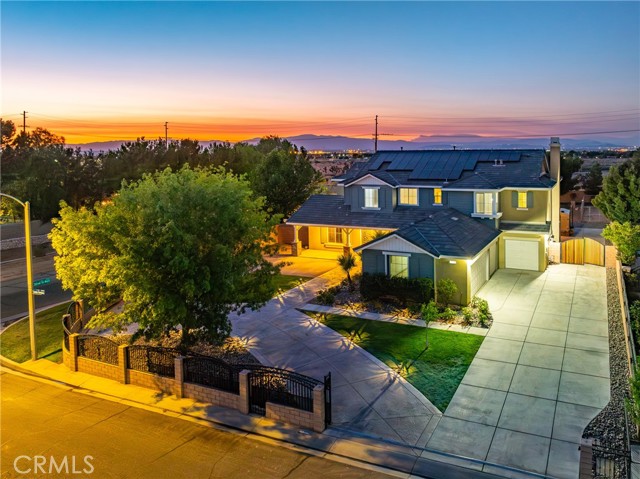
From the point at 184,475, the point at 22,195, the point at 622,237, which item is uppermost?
the point at 22,195

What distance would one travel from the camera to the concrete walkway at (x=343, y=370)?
44.3ft

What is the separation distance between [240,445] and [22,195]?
38.0 metres

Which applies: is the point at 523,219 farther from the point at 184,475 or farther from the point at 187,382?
the point at 184,475

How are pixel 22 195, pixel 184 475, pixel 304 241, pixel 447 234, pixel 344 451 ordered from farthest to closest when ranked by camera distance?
pixel 22 195 → pixel 304 241 → pixel 447 234 → pixel 344 451 → pixel 184 475

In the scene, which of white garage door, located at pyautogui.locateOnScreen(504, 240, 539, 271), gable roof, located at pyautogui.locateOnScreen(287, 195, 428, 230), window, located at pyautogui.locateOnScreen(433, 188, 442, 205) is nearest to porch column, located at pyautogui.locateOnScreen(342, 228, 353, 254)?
gable roof, located at pyautogui.locateOnScreen(287, 195, 428, 230)

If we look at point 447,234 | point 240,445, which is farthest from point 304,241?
point 240,445

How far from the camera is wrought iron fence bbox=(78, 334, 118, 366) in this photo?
17.0m

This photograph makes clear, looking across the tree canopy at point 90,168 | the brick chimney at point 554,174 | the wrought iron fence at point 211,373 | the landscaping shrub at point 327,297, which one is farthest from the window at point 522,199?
the wrought iron fence at point 211,373

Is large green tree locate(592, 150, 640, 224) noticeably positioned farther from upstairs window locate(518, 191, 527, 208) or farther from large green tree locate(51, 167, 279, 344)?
large green tree locate(51, 167, 279, 344)

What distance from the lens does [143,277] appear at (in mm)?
15258

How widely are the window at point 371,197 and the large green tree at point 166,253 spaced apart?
55.4 feet

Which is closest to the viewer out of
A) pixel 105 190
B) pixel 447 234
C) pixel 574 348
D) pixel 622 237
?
pixel 574 348

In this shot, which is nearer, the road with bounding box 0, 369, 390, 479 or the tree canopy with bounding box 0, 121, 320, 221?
the road with bounding box 0, 369, 390, 479

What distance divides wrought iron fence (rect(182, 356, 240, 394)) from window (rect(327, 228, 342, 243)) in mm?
23213
